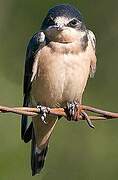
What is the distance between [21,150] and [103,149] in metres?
1.04

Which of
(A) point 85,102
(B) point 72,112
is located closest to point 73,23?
(B) point 72,112

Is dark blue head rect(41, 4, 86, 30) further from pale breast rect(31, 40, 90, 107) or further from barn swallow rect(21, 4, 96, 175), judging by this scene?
pale breast rect(31, 40, 90, 107)

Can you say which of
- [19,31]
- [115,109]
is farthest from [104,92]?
[19,31]

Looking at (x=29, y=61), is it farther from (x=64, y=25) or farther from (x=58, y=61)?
(x=64, y=25)

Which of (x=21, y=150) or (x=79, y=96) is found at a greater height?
(x=79, y=96)

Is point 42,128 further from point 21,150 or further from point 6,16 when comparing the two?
point 6,16

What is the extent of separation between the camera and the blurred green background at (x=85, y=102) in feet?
43.5

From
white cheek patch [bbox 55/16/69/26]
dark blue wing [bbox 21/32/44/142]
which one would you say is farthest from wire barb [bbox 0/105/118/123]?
white cheek patch [bbox 55/16/69/26]

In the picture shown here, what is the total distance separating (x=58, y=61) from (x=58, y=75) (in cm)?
11

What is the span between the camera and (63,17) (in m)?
11.4

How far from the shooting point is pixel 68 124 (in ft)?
45.6

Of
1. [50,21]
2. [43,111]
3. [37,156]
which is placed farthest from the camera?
[37,156]

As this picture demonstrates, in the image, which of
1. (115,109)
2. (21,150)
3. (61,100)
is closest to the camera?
(61,100)

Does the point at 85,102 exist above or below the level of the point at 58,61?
below
